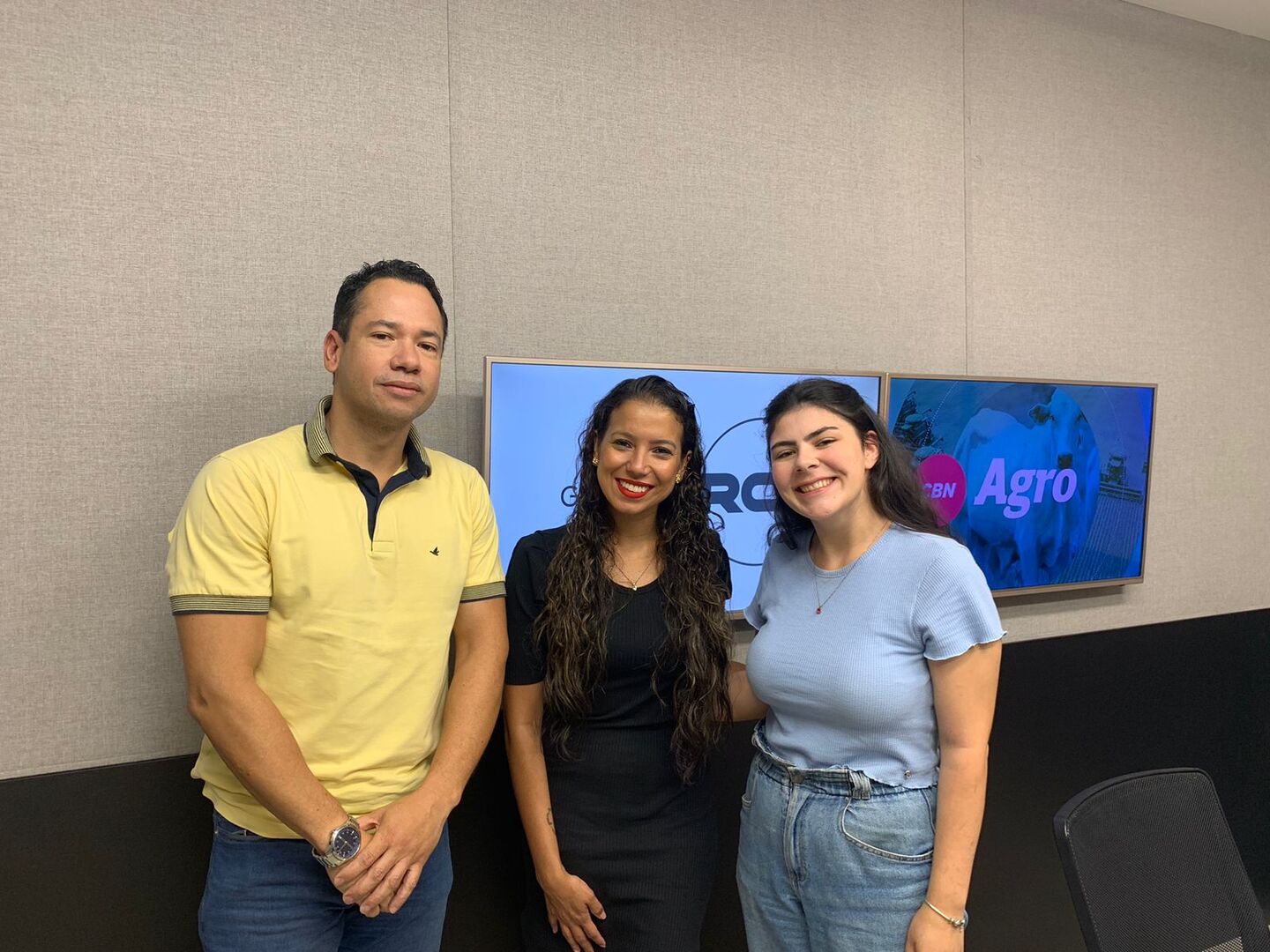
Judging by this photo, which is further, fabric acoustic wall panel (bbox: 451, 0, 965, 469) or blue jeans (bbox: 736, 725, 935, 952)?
fabric acoustic wall panel (bbox: 451, 0, 965, 469)

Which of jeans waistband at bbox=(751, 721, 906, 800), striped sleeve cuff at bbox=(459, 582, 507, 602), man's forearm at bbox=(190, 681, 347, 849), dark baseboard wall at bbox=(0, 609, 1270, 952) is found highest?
striped sleeve cuff at bbox=(459, 582, 507, 602)

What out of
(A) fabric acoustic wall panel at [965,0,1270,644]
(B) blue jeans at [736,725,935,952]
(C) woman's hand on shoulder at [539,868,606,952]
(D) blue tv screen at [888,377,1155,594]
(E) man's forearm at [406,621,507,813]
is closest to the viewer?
(B) blue jeans at [736,725,935,952]

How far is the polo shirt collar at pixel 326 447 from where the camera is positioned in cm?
163

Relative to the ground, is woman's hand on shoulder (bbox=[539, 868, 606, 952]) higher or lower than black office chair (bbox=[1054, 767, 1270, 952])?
lower

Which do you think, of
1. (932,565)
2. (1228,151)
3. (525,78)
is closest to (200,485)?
(932,565)

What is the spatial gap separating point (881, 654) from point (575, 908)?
30.2 inches

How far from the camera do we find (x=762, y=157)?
2699 millimetres

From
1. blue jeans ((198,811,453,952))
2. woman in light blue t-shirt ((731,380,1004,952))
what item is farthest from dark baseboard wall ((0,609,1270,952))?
woman in light blue t-shirt ((731,380,1004,952))

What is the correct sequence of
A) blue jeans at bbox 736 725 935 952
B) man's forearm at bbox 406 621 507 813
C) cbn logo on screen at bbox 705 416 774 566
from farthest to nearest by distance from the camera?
1. cbn logo on screen at bbox 705 416 774 566
2. man's forearm at bbox 406 621 507 813
3. blue jeans at bbox 736 725 935 952

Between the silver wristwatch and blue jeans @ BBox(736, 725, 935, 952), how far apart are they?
0.71 m

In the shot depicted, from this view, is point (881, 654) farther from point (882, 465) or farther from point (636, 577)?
point (636, 577)

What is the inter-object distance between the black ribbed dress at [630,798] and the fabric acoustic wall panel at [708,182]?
641 mm

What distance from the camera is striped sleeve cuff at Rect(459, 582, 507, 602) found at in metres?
1.79

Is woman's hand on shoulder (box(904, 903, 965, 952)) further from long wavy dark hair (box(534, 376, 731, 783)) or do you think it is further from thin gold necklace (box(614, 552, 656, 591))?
thin gold necklace (box(614, 552, 656, 591))
